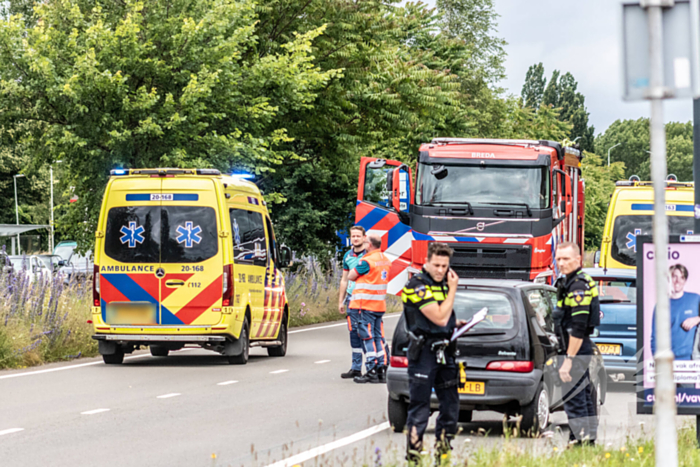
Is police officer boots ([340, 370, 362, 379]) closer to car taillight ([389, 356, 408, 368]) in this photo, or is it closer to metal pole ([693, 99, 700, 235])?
car taillight ([389, 356, 408, 368])

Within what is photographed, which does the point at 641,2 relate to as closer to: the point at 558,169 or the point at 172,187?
the point at 172,187

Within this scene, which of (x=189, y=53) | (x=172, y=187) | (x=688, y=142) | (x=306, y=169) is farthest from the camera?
(x=688, y=142)

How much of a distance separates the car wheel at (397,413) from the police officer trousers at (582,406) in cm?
171

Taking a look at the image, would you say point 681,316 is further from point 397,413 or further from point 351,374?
point 351,374

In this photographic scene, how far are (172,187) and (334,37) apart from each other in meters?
11.9

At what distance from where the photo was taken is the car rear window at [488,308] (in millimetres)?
9602

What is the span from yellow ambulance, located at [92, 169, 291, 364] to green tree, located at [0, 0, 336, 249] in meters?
4.17

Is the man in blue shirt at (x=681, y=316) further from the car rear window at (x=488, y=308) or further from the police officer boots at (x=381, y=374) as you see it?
the police officer boots at (x=381, y=374)

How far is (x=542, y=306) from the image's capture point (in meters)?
10.3

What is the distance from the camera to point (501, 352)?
31.0 feet

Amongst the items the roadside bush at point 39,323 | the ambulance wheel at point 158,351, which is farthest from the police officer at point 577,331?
the ambulance wheel at point 158,351

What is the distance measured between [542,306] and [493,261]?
5.95m

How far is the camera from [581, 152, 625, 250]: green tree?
57031 millimetres

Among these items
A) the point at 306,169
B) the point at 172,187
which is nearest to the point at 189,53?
the point at 172,187
